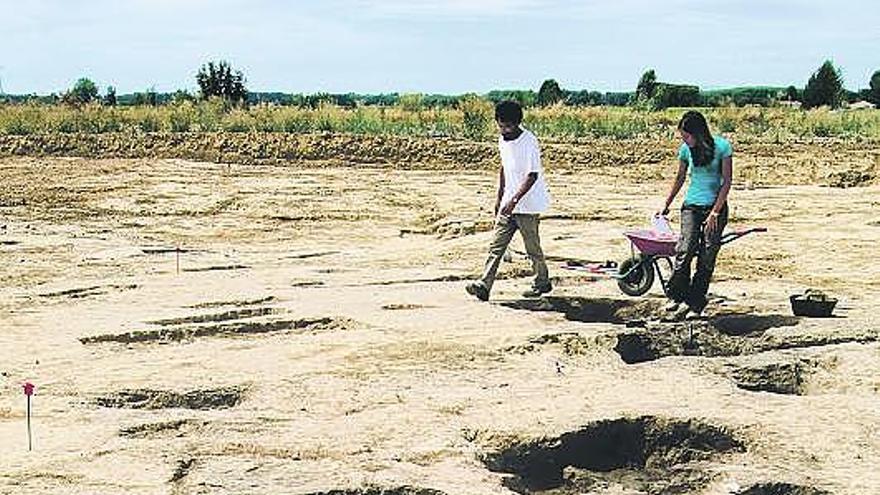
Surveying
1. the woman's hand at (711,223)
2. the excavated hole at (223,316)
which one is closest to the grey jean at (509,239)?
the woman's hand at (711,223)

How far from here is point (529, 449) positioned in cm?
634

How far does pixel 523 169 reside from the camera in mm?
9969

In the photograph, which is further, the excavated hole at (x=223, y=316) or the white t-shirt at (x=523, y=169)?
the white t-shirt at (x=523, y=169)

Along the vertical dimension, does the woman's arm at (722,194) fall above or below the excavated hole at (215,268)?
above

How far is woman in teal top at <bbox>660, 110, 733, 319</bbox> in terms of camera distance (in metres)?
8.96

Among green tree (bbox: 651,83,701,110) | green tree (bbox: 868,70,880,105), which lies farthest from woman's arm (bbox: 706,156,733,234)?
green tree (bbox: 868,70,880,105)

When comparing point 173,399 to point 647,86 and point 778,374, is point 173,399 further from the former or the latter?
point 647,86

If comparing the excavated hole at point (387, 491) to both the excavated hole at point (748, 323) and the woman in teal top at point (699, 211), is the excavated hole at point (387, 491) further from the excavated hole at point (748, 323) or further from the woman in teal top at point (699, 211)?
the woman in teal top at point (699, 211)

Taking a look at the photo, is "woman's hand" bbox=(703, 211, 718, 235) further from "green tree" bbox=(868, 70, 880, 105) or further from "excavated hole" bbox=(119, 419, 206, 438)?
"green tree" bbox=(868, 70, 880, 105)

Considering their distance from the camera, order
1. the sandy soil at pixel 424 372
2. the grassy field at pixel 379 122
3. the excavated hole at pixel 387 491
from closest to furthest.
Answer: the excavated hole at pixel 387 491, the sandy soil at pixel 424 372, the grassy field at pixel 379 122

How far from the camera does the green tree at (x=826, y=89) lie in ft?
161

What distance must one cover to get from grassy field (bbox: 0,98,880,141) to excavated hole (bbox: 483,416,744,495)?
72.9 ft

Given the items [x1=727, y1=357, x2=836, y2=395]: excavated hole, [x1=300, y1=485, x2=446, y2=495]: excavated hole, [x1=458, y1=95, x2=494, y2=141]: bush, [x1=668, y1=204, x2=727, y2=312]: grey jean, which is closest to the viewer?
[x1=300, y1=485, x2=446, y2=495]: excavated hole

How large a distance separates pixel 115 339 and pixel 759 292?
5.06 metres
